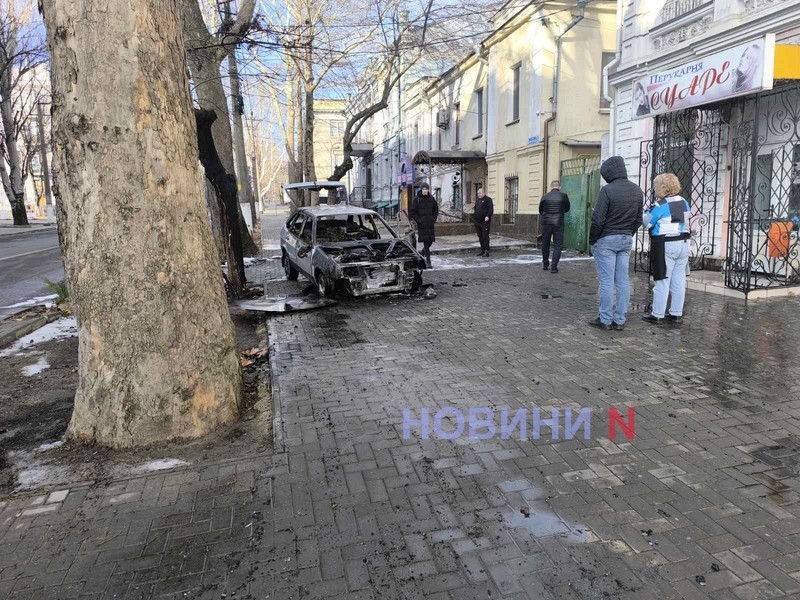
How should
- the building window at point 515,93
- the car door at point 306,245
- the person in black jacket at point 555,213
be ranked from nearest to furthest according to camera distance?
the car door at point 306,245 → the person in black jacket at point 555,213 → the building window at point 515,93

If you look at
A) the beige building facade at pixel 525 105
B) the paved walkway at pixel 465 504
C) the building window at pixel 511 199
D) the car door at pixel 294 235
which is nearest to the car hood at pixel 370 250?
the car door at pixel 294 235

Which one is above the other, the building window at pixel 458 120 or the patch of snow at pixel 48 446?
the building window at pixel 458 120

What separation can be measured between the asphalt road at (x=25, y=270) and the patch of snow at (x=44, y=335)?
3.78 feet

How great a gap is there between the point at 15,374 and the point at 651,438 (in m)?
5.95

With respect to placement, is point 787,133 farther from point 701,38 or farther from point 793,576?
point 793,576

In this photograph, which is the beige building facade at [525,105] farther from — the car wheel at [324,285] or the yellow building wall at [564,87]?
the car wheel at [324,285]

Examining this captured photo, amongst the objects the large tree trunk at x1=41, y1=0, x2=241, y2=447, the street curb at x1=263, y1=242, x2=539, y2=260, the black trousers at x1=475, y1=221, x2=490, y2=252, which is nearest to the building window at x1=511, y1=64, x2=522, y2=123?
the street curb at x1=263, y1=242, x2=539, y2=260

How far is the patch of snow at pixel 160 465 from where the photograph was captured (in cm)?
351

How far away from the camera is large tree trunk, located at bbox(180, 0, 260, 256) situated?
402 inches

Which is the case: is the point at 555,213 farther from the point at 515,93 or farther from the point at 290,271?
the point at 515,93

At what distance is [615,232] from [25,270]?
1377 cm

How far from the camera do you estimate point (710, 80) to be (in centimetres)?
807

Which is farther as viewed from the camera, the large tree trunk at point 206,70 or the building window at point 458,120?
the building window at point 458,120

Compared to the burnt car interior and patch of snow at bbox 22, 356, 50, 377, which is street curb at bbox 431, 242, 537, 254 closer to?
the burnt car interior
